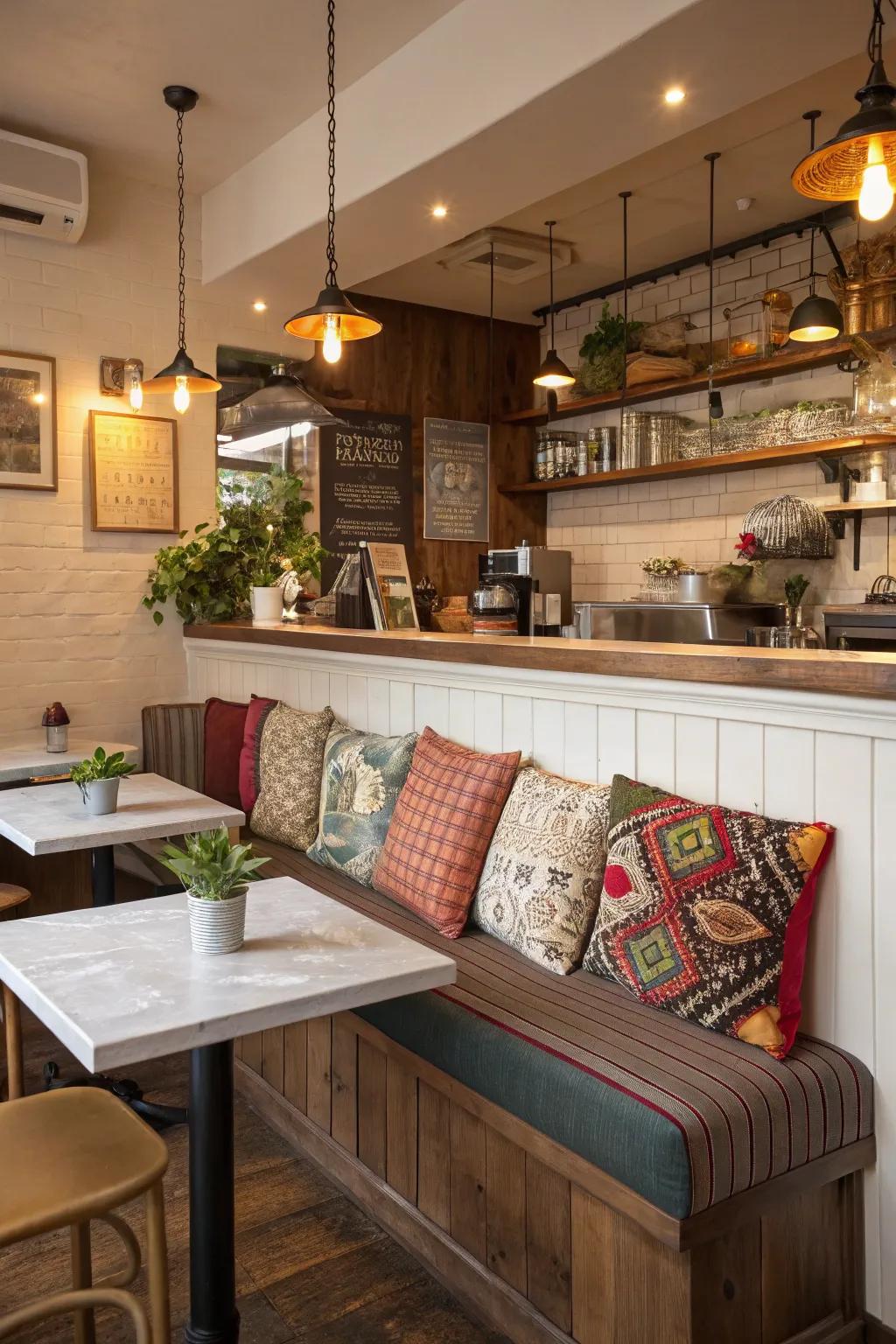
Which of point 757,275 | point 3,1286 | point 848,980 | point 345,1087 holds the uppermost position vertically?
point 757,275

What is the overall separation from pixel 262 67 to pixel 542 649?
253 centimetres

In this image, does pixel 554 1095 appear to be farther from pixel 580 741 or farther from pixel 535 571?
pixel 535 571

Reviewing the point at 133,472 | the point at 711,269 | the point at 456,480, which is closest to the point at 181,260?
the point at 133,472

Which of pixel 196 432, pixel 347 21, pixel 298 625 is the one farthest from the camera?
pixel 196 432

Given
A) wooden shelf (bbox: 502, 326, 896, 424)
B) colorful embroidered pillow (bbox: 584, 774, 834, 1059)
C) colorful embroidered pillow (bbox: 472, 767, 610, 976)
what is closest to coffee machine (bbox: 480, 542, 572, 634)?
wooden shelf (bbox: 502, 326, 896, 424)

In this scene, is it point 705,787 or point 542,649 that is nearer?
point 705,787

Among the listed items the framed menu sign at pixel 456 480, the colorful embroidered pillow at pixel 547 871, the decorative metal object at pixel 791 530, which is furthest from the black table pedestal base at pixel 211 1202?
the framed menu sign at pixel 456 480

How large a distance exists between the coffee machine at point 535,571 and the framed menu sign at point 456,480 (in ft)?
1.38

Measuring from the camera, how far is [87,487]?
179 inches

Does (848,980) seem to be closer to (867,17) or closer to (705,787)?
(705,787)

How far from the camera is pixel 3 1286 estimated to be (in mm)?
2107

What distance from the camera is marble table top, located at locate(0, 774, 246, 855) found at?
268 centimetres

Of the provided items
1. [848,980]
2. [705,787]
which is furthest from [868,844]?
[705,787]

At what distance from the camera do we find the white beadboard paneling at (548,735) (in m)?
2.69
